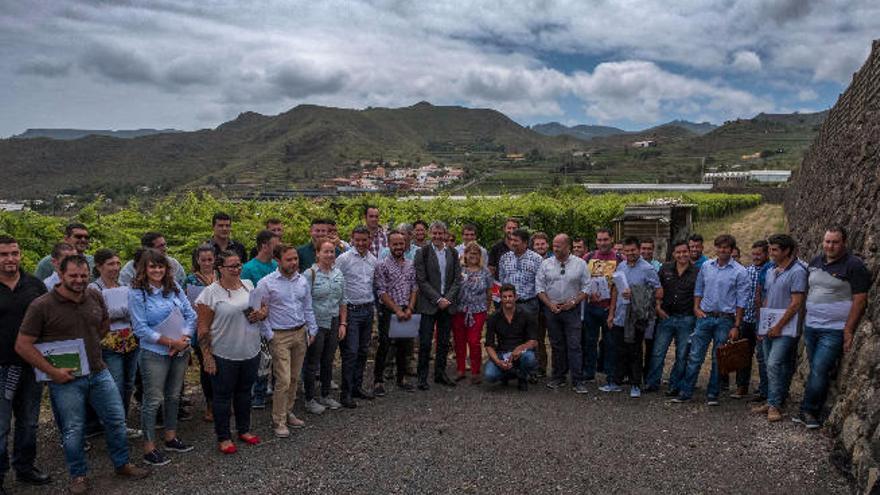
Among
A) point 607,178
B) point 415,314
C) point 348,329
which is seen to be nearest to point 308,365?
point 348,329

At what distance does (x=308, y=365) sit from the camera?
6.83 metres

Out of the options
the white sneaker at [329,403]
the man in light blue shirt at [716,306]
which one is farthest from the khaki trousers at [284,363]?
the man in light blue shirt at [716,306]

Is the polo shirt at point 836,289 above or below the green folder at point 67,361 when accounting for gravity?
above

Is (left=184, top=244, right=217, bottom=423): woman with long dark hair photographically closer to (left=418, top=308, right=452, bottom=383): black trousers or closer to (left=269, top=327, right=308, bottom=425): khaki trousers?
(left=269, top=327, right=308, bottom=425): khaki trousers

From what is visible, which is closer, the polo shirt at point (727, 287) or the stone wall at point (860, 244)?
the stone wall at point (860, 244)

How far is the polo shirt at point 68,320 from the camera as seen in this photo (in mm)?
4617

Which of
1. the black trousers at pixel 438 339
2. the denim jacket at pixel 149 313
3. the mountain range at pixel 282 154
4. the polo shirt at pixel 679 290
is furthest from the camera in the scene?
the mountain range at pixel 282 154

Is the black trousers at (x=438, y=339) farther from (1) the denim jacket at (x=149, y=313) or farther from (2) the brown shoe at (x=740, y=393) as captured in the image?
(2) the brown shoe at (x=740, y=393)

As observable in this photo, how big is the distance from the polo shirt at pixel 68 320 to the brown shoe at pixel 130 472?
893 mm

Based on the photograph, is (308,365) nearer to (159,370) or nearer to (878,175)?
(159,370)

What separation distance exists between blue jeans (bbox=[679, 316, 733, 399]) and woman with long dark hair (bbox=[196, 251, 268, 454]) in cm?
500

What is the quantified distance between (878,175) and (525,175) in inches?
3867

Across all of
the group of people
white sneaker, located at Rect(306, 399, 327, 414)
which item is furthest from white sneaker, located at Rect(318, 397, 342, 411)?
white sneaker, located at Rect(306, 399, 327, 414)

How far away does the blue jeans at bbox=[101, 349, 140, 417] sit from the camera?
5.54 meters
